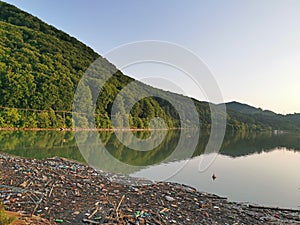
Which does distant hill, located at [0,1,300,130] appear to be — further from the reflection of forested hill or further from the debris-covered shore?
the debris-covered shore

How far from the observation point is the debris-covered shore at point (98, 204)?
6055 mm

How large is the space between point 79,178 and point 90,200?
95.8 inches

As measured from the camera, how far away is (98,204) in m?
6.89

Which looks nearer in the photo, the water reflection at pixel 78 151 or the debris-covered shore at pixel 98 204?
the debris-covered shore at pixel 98 204

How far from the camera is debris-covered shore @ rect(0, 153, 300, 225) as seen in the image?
19.9ft

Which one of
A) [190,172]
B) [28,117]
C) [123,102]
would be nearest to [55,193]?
[190,172]

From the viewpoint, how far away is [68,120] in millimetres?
53656

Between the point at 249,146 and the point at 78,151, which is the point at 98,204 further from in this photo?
the point at 249,146

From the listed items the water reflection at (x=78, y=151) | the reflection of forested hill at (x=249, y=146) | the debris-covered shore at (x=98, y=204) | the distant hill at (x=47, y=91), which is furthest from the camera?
the distant hill at (x=47, y=91)

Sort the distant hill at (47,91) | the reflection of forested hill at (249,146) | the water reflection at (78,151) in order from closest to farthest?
the water reflection at (78,151), the reflection of forested hill at (249,146), the distant hill at (47,91)

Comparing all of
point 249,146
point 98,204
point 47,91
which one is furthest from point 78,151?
point 47,91

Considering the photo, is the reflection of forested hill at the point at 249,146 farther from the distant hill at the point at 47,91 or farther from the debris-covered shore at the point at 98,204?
the debris-covered shore at the point at 98,204

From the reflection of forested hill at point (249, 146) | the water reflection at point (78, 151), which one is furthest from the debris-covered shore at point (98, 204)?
the reflection of forested hill at point (249, 146)

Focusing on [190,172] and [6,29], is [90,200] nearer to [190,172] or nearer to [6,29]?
[190,172]
